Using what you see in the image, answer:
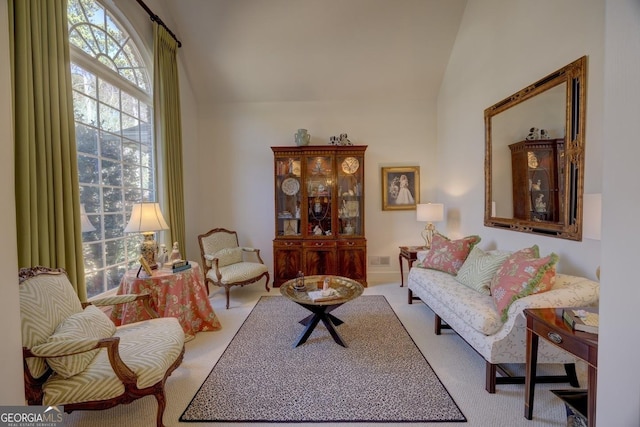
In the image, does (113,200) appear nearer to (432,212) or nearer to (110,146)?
(110,146)

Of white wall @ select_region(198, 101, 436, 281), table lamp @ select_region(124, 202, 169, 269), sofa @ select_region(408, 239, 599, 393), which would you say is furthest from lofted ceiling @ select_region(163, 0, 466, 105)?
sofa @ select_region(408, 239, 599, 393)

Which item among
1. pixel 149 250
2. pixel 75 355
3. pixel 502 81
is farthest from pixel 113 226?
pixel 502 81

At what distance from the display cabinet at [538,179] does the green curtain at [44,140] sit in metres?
3.97

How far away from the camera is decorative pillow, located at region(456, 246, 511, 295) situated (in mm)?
2455

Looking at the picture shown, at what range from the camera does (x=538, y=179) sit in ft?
8.25

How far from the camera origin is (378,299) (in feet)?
12.2

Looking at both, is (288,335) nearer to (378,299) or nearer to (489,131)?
(378,299)

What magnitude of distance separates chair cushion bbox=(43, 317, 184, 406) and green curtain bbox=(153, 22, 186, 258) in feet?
6.40

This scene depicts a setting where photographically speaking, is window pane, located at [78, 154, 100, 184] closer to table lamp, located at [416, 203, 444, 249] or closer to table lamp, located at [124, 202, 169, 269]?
table lamp, located at [124, 202, 169, 269]

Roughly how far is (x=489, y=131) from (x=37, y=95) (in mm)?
4177

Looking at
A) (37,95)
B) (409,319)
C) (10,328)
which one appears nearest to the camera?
(10,328)

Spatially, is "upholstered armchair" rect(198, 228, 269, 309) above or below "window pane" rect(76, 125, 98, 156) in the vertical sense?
below

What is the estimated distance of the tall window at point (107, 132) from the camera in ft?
7.98

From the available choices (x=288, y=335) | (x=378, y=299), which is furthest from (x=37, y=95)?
(x=378, y=299)
